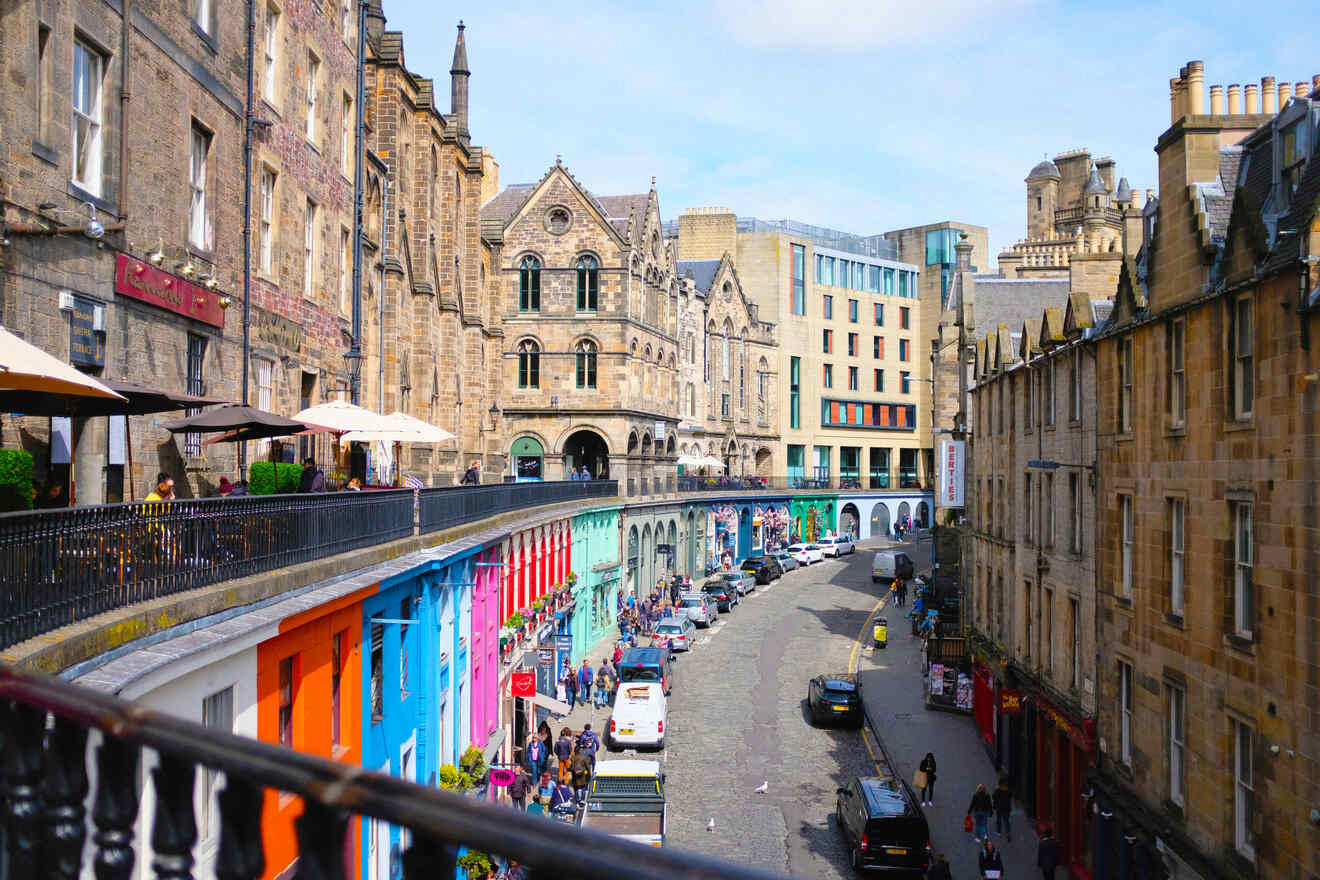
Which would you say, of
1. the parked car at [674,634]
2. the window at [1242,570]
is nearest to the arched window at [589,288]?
the parked car at [674,634]

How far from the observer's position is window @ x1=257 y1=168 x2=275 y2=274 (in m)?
21.3

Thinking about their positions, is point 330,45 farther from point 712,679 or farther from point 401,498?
point 712,679

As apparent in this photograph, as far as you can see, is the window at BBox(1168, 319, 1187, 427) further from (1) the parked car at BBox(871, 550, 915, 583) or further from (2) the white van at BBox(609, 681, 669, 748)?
(1) the parked car at BBox(871, 550, 915, 583)

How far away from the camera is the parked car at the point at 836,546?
7606 centimetres

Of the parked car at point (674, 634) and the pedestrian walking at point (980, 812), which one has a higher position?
the parked car at point (674, 634)

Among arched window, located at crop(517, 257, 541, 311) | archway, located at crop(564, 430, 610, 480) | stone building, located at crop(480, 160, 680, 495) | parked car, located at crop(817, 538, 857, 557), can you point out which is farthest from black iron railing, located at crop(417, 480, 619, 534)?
parked car, located at crop(817, 538, 857, 557)

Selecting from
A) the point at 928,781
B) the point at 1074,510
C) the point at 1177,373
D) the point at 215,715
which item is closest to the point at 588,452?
the point at 928,781

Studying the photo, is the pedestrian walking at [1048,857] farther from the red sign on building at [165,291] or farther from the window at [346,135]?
the window at [346,135]

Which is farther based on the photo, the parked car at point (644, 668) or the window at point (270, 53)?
the parked car at point (644, 668)

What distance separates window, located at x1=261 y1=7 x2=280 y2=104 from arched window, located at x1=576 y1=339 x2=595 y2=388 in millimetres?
34796

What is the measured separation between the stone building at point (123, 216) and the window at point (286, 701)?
374 cm

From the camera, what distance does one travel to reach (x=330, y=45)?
1004 inches

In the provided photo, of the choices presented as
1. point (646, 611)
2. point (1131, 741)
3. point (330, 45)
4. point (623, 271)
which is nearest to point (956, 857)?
point (1131, 741)

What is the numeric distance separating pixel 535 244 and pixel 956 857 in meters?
39.8
